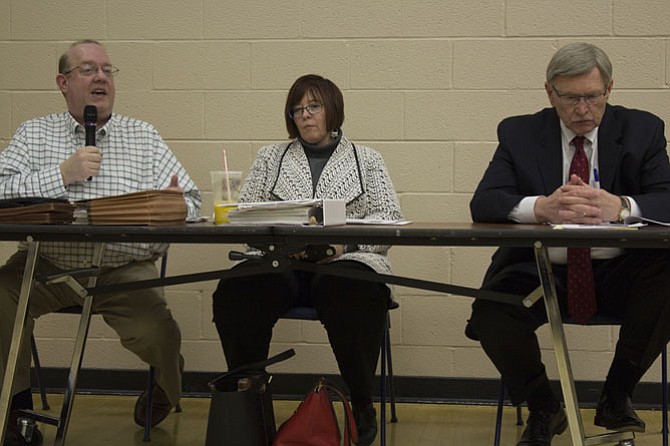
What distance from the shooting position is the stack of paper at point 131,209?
2221 millimetres

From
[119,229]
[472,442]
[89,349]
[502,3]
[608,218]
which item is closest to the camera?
[119,229]

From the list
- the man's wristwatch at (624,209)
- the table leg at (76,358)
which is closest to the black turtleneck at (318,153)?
the table leg at (76,358)

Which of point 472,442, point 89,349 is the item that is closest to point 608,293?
point 472,442

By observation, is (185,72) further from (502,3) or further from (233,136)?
(502,3)

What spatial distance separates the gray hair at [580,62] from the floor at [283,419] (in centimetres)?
115

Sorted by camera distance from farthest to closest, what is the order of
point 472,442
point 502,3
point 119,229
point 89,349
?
point 89,349, point 502,3, point 472,442, point 119,229

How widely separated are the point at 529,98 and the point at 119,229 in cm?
187

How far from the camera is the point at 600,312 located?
260 centimetres

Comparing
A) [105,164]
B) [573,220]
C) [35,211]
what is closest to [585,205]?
[573,220]

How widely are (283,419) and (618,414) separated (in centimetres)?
125

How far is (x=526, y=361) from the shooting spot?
252 cm

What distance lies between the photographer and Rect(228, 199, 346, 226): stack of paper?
7.13 ft

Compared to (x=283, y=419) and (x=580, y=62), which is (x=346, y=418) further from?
(x=580, y=62)

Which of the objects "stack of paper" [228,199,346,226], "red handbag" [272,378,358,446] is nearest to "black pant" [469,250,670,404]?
"red handbag" [272,378,358,446]
